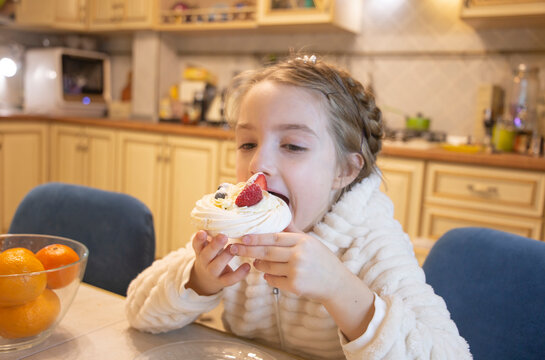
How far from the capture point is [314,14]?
2.79 metres

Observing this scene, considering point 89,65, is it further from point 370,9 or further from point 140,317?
point 140,317

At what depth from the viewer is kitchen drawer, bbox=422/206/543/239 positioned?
2080mm

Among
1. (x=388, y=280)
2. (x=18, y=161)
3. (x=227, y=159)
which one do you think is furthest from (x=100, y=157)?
(x=388, y=280)

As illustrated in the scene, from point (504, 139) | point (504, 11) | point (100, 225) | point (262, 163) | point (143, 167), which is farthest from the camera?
point (143, 167)

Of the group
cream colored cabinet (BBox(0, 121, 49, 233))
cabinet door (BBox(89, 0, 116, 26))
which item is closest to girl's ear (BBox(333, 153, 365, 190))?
cream colored cabinet (BBox(0, 121, 49, 233))

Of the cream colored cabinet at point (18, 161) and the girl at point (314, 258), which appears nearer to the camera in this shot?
the girl at point (314, 258)

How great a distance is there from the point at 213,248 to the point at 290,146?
25 cm

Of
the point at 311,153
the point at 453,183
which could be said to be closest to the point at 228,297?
the point at 311,153

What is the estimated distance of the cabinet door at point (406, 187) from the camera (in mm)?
2275

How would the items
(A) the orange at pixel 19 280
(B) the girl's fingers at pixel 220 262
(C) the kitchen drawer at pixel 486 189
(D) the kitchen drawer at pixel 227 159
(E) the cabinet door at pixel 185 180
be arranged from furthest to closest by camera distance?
(E) the cabinet door at pixel 185 180
(D) the kitchen drawer at pixel 227 159
(C) the kitchen drawer at pixel 486 189
(B) the girl's fingers at pixel 220 262
(A) the orange at pixel 19 280

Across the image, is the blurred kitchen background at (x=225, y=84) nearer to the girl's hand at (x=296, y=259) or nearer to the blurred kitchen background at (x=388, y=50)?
the blurred kitchen background at (x=388, y=50)

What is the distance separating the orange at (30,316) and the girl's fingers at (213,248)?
0.22 meters

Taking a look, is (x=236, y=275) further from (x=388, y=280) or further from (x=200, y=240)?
(x=388, y=280)

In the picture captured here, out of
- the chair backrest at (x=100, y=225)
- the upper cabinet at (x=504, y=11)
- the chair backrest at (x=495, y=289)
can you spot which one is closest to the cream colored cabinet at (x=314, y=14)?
the upper cabinet at (x=504, y=11)
